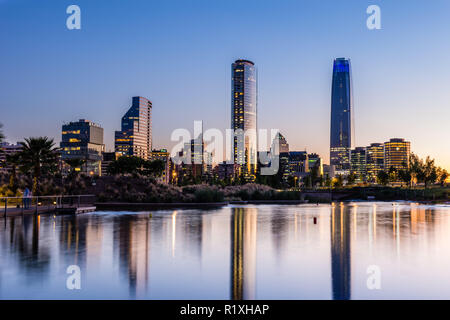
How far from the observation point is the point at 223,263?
9.93 metres

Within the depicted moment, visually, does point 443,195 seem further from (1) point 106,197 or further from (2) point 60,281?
(2) point 60,281

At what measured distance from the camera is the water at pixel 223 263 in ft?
24.2

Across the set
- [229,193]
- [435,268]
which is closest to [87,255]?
[435,268]

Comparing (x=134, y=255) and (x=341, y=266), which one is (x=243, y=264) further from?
(x=134, y=255)

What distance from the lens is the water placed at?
7367 millimetres

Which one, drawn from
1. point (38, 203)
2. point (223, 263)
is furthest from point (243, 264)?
point (38, 203)

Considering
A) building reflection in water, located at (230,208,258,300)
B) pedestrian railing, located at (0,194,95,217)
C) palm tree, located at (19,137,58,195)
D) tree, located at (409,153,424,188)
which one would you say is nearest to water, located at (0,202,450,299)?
building reflection in water, located at (230,208,258,300)

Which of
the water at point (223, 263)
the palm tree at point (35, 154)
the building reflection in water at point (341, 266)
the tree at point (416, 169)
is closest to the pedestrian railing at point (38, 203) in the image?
the palm tree at point (35, 154)

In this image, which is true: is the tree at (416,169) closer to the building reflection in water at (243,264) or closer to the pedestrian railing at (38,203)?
the pedestrian railing at (38,203)

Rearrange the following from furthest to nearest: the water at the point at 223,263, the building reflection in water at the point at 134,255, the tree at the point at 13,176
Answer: the tree at the point at 13,176
the building reflection in water at the point at 134,255
the water at the point at 223,263
